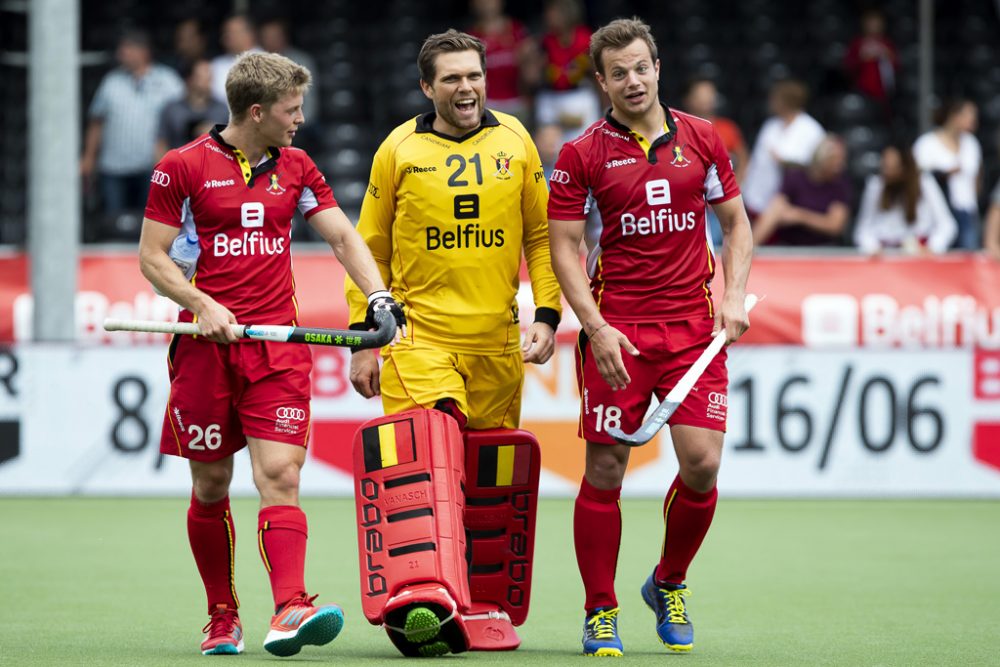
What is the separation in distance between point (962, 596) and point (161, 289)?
11.8ft

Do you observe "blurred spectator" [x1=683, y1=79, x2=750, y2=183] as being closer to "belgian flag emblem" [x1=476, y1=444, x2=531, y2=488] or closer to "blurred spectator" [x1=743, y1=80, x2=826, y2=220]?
"blurred spectator" [x1=743, y1=80, x2=826, y2=220]

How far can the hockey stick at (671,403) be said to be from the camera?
5.88 metres

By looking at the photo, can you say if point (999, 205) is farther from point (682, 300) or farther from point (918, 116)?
point (682, 300)

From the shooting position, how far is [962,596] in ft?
24.4

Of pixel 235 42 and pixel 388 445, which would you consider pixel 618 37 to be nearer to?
pixel 388 445

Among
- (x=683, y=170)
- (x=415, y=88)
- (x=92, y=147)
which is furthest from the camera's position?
(x=415, y=88)

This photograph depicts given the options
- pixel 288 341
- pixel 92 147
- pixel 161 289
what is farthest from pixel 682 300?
pixel 92 147

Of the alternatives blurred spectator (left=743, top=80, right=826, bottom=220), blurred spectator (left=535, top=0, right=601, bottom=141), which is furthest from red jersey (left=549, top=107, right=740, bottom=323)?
blurred spectator (left=535, top=0, right=601, bottom=141)

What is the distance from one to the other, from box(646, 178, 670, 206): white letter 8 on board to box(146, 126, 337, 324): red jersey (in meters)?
1.20

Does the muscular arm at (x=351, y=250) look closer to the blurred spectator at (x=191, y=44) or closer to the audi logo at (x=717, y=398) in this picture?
the audi logo at (x=717, y=398)

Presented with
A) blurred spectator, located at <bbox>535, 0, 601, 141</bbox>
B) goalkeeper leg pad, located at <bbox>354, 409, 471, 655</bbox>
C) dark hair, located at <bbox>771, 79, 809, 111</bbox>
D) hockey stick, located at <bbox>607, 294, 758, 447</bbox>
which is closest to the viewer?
goalkeeper leg pad, located at <bbox>354, 409, 471, 655</bbox>

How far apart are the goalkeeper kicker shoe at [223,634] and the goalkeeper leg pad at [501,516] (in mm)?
856

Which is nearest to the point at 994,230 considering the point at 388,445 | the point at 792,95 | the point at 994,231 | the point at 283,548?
the point at 994,231

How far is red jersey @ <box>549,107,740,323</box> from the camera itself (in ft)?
20.1
